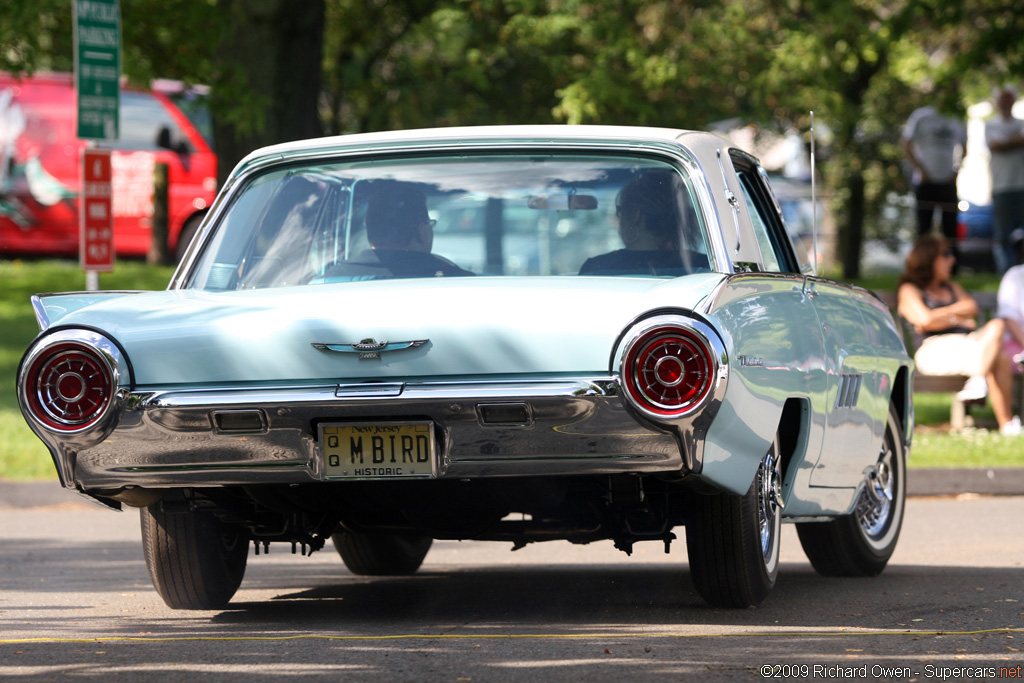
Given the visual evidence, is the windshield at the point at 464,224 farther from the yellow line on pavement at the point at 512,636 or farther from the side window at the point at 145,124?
the side window at the point at 145,124

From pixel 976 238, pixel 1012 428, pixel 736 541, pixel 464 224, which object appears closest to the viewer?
pixel 736 541

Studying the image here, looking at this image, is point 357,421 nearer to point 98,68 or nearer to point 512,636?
point 512,636

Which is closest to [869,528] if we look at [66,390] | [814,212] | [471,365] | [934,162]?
[814,212]

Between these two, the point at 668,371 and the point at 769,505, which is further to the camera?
the point at 769,505

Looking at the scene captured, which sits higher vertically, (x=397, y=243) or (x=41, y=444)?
(x=397, y=243)

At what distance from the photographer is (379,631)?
17.5 ft

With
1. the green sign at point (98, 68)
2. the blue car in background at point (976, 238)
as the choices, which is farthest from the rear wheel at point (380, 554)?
the blue car in background at point (976, 238)

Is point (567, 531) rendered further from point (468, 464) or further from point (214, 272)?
point (214, 272)

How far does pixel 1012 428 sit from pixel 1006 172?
5.86 metres

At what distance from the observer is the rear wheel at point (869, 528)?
22.5ft

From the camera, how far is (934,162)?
67.0ft

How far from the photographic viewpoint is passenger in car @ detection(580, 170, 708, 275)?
5.46 meters

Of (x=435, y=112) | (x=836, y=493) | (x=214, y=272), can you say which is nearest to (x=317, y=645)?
(x=214, y=272)

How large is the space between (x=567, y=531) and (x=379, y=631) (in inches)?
27.1
